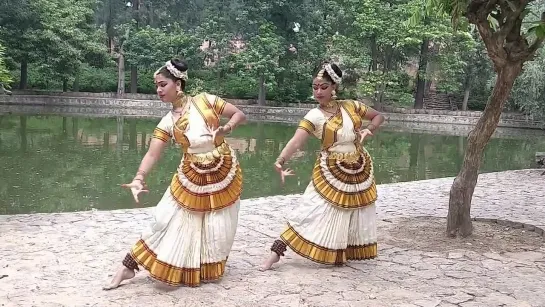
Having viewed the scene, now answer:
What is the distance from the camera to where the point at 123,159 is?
12.1 meters

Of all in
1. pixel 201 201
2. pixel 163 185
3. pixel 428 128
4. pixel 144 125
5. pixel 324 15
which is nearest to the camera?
pixel 201 201

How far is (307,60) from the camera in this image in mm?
26953

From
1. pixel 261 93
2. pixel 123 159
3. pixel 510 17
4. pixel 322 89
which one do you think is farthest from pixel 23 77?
pixel 510 17

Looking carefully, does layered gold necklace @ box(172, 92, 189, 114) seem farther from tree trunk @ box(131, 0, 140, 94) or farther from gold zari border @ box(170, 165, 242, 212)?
tree trunk @ box(131, 0, 140, 94)

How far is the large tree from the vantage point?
4801 millimetres

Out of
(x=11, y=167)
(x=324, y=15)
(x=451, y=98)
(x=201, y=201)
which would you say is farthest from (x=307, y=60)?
(x=201, y=201)

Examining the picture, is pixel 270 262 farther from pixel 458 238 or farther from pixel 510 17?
pixel 510 17

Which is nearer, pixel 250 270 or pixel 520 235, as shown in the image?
pixel 250 270

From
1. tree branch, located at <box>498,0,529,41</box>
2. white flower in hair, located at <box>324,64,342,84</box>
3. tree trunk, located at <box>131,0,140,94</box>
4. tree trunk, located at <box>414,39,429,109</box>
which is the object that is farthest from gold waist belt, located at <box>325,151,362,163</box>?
tree trunk, located at <box>131,0,140,94</box>

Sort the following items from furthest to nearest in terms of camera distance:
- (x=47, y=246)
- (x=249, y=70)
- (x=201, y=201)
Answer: (x=249, y=70) < (x=47, y=246) < (x=201, y=201)

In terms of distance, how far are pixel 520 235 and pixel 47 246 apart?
4242mm

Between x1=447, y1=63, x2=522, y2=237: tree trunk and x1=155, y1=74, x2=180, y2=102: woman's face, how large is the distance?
2770mm

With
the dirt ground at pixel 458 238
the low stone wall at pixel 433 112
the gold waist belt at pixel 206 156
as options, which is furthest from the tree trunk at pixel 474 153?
the low stone wall at pixel 433 112

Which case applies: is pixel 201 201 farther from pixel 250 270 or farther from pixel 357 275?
pixel 357 275
